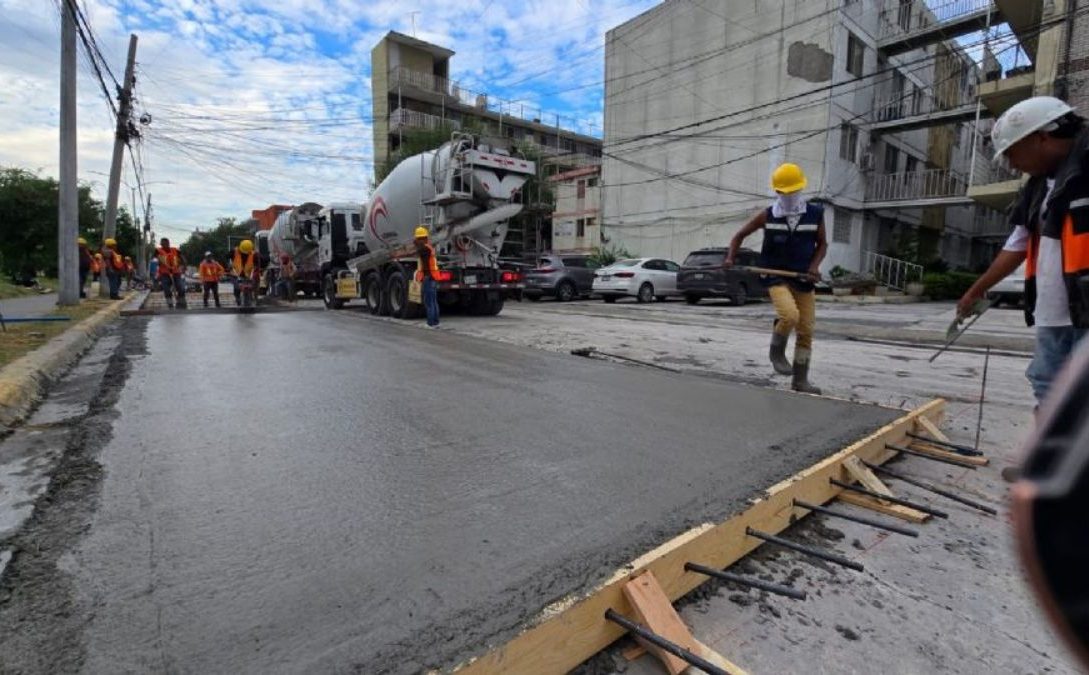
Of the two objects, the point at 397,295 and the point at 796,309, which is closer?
the point at 796,309

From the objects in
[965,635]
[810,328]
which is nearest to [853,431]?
[810,328]

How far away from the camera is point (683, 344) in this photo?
335 inches

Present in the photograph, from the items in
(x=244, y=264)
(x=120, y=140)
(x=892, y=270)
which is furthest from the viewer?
(x=892, y=270)

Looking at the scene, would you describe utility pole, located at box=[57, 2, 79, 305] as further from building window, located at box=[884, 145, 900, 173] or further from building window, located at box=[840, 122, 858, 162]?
building window, located at box=[884, 145, 900, 173]

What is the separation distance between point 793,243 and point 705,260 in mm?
12336

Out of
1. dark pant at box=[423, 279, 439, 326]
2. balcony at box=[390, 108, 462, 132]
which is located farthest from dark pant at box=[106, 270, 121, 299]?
balcony at box=[390, 108, 462, 132]

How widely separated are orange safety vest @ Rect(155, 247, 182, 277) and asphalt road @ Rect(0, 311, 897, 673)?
12.6 m

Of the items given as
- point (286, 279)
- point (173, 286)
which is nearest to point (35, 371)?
point (173, 286)

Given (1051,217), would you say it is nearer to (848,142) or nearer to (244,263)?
(244,263)

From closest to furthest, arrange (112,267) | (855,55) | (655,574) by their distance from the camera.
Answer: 1. (655,574)
2. (112,267)
3. (855,55)

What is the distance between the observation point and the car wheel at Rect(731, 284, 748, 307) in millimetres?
17000

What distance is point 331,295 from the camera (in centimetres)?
1638

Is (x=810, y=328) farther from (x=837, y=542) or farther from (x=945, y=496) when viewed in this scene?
(x=837, y=542)

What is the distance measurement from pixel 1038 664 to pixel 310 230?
19.6 m
